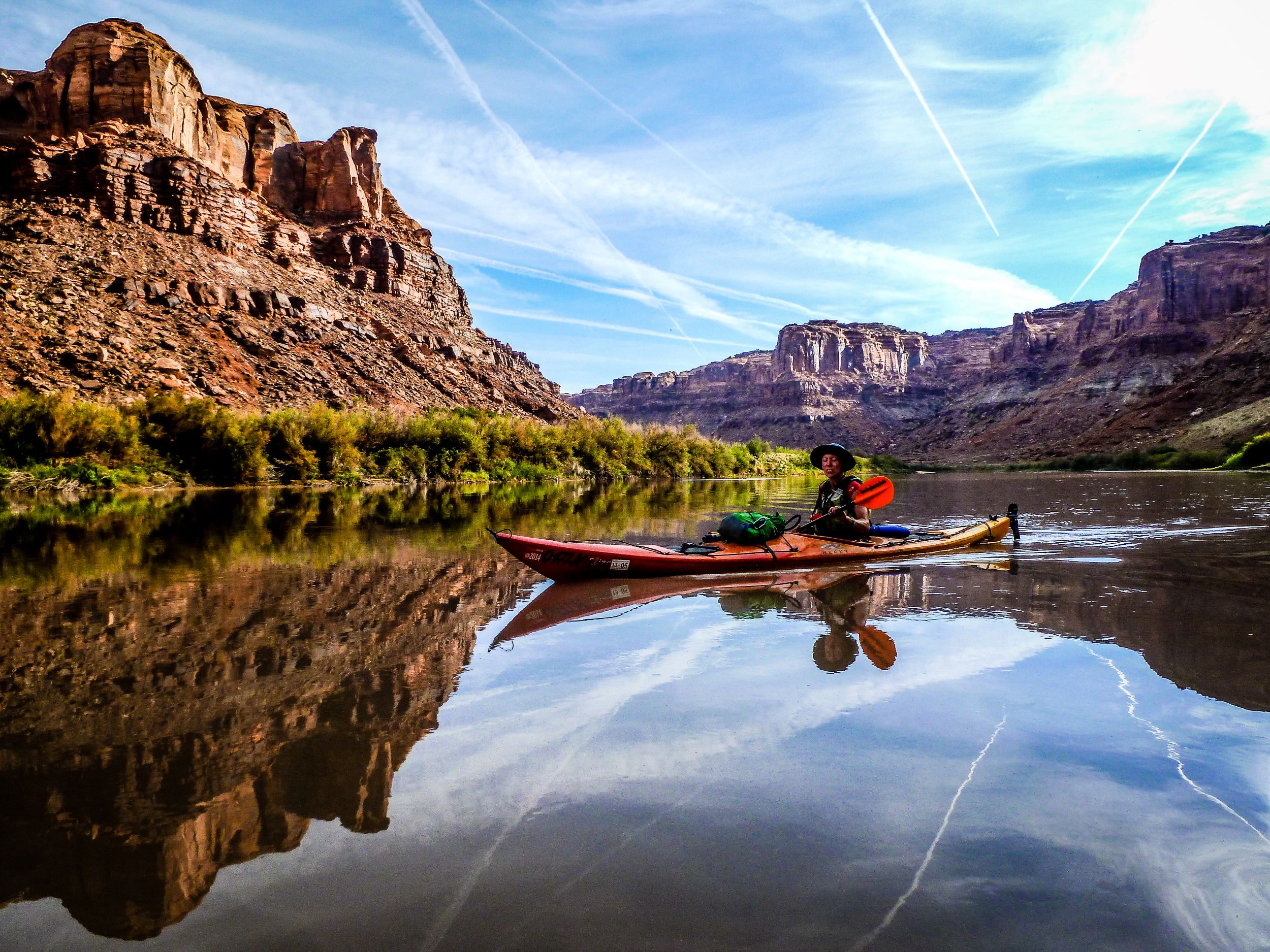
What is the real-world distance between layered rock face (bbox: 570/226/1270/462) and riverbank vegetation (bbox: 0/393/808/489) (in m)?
60.7

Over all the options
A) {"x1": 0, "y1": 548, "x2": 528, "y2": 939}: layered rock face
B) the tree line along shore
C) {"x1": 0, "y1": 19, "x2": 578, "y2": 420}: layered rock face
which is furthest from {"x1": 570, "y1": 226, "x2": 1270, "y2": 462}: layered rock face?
{"x1": 0, "y1": 548, "x2": 528, "y2": 939}: layered rock face

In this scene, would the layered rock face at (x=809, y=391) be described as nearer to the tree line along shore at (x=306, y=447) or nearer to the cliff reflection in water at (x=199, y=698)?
the tree line along shore at (x=306, y=447)

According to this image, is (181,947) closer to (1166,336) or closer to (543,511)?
(543,511)

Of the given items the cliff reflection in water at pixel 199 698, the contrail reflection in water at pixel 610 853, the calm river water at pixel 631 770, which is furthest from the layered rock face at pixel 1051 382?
the contrail reflection in water at pixel 610 853

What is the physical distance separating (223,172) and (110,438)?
5790 cm

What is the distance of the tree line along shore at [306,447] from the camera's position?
2436 centimetres

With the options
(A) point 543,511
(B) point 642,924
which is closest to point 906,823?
(B) point 642,924

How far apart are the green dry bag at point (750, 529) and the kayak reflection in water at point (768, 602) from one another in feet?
1.51

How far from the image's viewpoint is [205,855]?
8.57 feet

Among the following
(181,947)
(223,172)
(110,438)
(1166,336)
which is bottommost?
(181,947)

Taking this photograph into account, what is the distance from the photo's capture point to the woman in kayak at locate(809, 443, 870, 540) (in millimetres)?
10102

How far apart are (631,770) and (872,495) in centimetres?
811

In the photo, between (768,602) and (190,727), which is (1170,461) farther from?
(190,727)

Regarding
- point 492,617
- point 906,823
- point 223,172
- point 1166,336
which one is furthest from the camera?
point 1166,336
